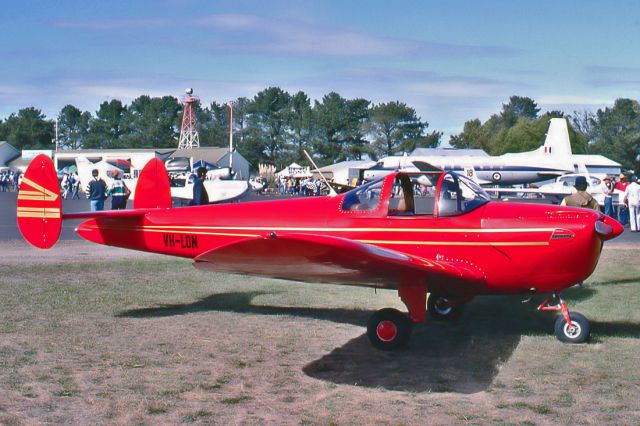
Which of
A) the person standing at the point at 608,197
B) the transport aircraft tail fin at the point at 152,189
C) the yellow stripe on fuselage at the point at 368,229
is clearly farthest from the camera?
the person standing at the point at 608,197

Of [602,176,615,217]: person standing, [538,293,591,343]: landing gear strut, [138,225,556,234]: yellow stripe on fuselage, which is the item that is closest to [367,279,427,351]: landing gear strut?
[138,225,556,234]: yellow stripe on fuselage

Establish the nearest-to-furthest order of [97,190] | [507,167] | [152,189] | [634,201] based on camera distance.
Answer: [152,189], [97,190], [634,201], [507,167]

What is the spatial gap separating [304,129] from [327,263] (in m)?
104

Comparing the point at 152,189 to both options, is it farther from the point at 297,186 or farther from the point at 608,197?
the point at 297,186

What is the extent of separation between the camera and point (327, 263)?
6.30 meters

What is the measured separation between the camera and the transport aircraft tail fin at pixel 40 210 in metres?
8.27

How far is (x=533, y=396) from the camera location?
5.79 metres

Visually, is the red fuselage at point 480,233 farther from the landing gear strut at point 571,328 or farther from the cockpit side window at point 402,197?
the landing gear strut at point 571,328

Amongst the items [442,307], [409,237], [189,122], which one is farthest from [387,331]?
[189,122]

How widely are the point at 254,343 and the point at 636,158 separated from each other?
97.3 meters

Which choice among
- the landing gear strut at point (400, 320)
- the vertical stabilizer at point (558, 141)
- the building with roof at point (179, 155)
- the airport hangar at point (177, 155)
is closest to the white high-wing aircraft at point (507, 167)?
the vertical stabilizer at point (558, 141)

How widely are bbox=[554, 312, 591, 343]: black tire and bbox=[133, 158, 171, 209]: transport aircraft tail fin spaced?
4829 mm

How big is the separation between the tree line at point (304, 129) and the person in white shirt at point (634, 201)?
75171 mm

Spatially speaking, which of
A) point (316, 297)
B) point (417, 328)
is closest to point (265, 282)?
point (316, 297)
